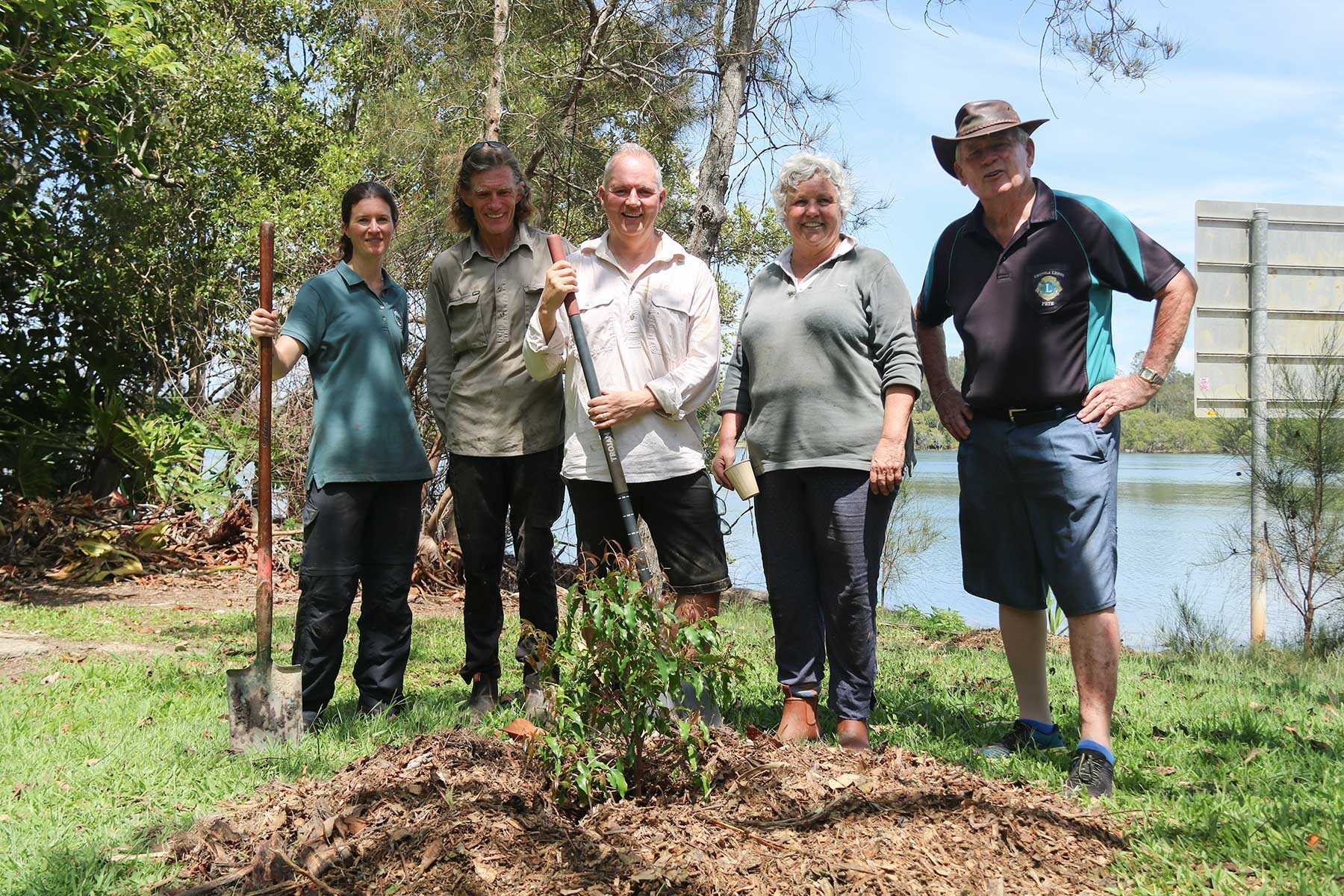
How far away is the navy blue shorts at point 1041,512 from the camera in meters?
3.20

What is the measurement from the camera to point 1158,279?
3219 mm

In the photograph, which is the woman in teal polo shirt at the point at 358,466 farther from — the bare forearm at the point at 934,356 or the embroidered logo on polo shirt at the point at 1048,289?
the embroidered logo on polo shirt at the point at 1048,289

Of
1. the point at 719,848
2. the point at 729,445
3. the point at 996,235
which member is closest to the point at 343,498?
the point at 729,445

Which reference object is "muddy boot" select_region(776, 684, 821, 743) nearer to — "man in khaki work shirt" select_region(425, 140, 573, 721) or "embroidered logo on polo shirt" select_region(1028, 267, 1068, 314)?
"man in khaki work shirt" select_region(425, 140, 573, 721)

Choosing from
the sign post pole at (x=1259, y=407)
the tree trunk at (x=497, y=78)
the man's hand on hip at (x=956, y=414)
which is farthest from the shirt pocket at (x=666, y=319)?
the sign post pole at (x=1259, y=407)

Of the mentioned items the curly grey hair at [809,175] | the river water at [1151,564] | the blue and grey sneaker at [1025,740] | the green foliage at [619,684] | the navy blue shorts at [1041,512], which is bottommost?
the river water at [1151,564]

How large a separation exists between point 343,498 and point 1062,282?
2612 millimetres

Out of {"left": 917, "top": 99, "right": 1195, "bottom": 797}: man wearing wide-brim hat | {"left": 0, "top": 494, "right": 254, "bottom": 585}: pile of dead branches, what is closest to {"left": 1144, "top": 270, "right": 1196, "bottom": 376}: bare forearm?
{"left": 917, "top": 99, "right": 1195, "bottom": 797}: man wearing wide-brim hat

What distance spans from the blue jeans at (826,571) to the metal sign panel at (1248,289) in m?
6.53

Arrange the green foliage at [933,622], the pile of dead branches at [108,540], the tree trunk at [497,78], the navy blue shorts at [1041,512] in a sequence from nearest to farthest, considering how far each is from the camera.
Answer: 1. the navy blue shorts at [1041,512]
2. the tree trunk at [497,78]
3. the green foliage at [933,622]
4. the pile of dead branches at [108,540]

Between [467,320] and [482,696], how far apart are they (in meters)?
1.47

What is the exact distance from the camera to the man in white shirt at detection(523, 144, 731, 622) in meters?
3.50

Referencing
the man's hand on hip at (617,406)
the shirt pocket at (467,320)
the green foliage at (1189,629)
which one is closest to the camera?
the man's hand on hip at (617,406)

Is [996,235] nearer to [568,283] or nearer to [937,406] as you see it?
[937,406]
